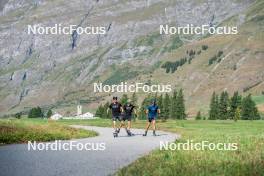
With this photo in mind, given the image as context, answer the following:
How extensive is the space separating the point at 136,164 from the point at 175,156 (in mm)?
2683

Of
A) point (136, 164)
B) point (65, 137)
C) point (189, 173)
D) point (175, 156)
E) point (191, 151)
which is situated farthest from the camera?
point (65, 137)

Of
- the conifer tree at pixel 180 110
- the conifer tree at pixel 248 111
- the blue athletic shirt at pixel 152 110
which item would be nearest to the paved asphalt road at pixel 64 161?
the blue athletic shirt at pixel 152 110

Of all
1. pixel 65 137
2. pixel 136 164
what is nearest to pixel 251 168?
pixel 136 164

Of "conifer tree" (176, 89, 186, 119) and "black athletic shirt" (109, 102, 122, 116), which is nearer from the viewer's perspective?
"black athletic shirt" (109, 102, 122, 116)

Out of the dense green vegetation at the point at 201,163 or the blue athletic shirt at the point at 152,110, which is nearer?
the dense green vegetation at the point at 201,163

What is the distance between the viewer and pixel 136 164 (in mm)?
18062

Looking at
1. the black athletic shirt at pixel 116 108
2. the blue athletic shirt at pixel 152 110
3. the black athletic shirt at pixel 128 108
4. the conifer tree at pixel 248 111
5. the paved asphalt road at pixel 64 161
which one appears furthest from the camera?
the conifer tree at pixel 248 111

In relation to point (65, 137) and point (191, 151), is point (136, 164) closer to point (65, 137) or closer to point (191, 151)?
point (191, 151)

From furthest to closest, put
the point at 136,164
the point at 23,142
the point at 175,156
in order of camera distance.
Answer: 1. the point at 23,142
2. the point at 175,156
3. the point at 136,164

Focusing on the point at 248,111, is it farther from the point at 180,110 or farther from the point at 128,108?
the point at 128,108

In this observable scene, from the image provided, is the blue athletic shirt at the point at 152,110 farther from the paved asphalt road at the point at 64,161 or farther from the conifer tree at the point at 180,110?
the conifer tree at the point at 180,110

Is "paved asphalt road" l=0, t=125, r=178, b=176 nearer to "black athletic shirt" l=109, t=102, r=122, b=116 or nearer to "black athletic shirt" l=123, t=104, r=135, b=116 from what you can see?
"black athletic shirt" l=109, t=102, r=122, b=116

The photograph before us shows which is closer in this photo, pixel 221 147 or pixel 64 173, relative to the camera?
pixel 64 173

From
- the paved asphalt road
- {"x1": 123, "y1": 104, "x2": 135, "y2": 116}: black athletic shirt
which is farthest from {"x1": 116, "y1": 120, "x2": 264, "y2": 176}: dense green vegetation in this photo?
{"x1": 123, "y1": 104, "x2": 135, "y2": 116}: black athletic shirt
